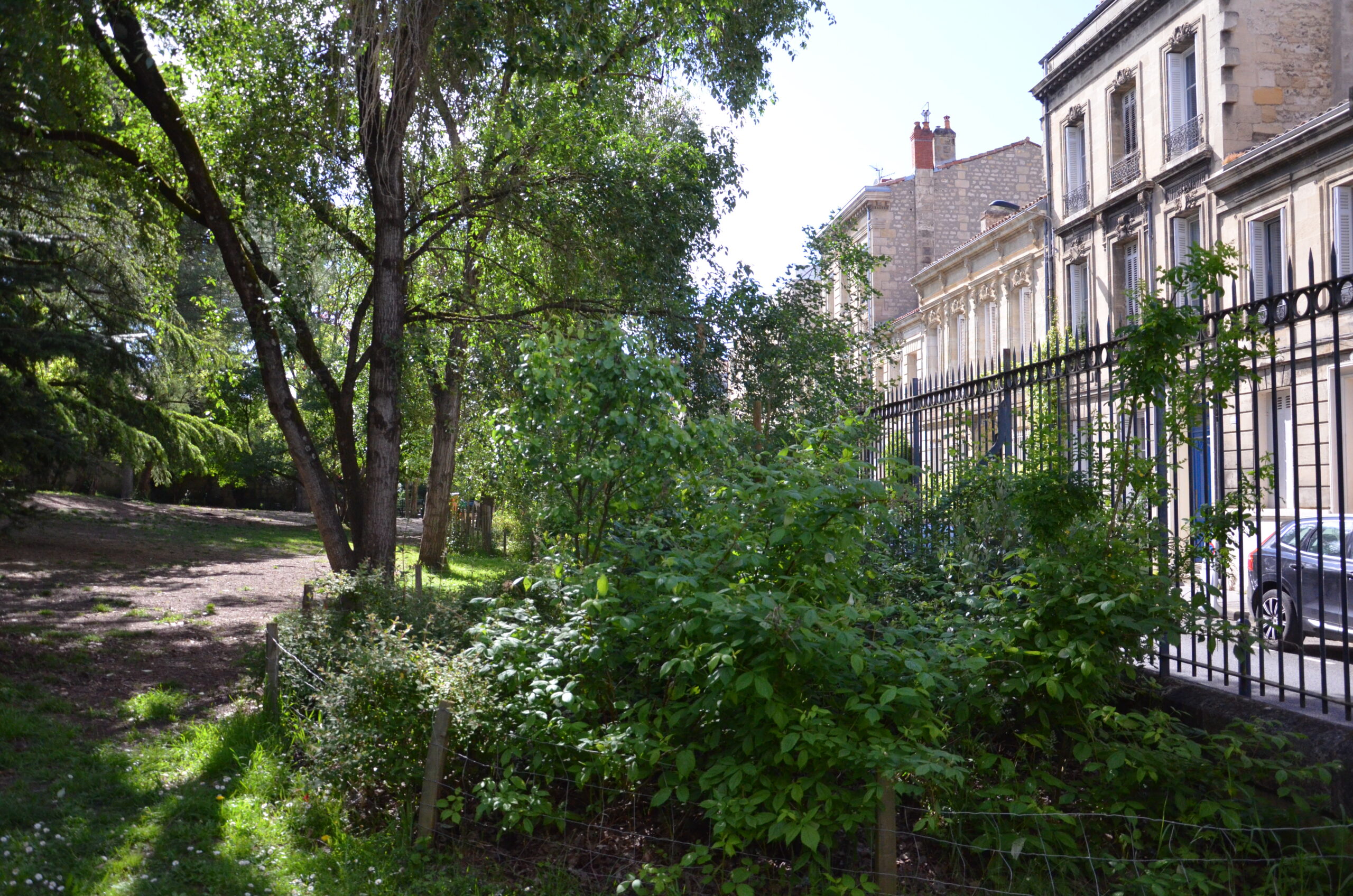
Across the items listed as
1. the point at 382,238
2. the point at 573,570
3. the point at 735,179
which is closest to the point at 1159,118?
the point at 735,179

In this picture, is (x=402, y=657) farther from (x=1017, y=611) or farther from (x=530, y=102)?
(x=530, y=102)

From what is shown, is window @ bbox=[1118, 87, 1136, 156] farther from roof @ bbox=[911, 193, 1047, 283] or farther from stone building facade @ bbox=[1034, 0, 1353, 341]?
roof @ bbox=[911, 193, 1047, 283]

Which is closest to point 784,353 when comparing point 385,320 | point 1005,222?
point 385,320

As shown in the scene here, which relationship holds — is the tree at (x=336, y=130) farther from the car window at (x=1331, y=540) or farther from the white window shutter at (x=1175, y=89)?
the white window shutter at (x=1175, y=89)

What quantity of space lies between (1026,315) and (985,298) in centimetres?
219

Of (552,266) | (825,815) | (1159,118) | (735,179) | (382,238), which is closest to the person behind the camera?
(825,815)

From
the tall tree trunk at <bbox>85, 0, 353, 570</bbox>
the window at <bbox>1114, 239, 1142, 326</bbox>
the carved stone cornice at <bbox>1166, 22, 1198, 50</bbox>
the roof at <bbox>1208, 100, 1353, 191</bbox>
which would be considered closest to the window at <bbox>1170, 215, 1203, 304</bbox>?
the window at <bbox>1114, 239, 1142, 326</bbox>

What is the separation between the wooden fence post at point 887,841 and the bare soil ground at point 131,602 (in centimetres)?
671

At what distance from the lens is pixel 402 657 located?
577 cm

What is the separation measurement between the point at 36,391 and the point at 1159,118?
72.0 ft

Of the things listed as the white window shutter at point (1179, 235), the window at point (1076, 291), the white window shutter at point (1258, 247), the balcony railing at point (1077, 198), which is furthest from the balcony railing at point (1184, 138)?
the window at point (1076, 291)

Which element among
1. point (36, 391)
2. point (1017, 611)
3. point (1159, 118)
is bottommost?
point (1017, 611)

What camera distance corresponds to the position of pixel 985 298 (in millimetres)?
29484

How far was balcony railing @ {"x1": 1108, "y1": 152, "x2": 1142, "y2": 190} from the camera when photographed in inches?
904
